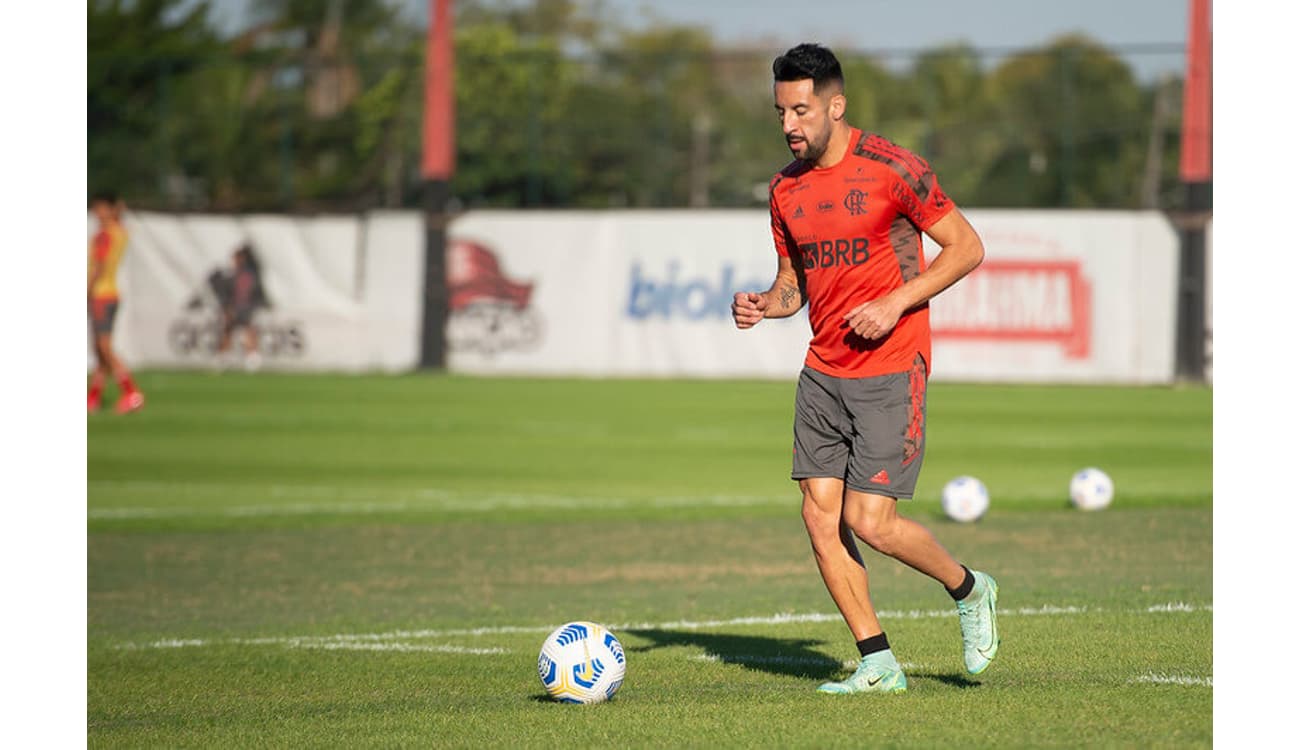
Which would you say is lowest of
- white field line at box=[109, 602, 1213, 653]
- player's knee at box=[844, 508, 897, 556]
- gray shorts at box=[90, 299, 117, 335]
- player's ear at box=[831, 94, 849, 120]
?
white field line at box=[109, 602, 1213, 653]

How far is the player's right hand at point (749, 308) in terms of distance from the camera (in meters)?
7.20

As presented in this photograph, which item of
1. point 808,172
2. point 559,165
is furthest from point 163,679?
point 559,165

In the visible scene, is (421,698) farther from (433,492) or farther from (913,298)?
(433,492)

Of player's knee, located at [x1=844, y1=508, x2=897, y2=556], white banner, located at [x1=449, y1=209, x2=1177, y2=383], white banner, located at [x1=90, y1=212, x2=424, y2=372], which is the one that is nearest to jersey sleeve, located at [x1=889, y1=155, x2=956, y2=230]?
player's knee, located at [x1=844, y1=508, x2=897, y2=556]

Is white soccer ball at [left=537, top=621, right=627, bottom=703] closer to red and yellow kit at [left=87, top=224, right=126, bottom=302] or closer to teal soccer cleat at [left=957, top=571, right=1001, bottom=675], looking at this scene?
teal soccer cleat at [left=957, top=571, right=1001, bottom=675]

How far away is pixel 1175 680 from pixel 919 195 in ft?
6.70

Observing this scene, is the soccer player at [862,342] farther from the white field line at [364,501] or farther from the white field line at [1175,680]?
the white field line at [364,501]

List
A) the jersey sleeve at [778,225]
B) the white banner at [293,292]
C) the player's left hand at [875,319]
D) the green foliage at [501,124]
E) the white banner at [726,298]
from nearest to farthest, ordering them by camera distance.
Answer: the player's left hand at [875,319]
the jersey sleeve at [778,225]
the white banner at [726,298]
the white banner at [293,292]
the green foliage at [501,124]

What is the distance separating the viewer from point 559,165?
143ft

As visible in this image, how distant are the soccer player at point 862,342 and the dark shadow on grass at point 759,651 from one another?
2.12ft

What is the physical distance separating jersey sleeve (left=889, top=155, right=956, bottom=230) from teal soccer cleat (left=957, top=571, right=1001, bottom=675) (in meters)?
1.40

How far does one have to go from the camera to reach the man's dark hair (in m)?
6.78

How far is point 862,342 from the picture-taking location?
22.7 ft

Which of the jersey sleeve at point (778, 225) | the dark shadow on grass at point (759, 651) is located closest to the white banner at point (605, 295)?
the dark shadow on grass at point (759, 651)
